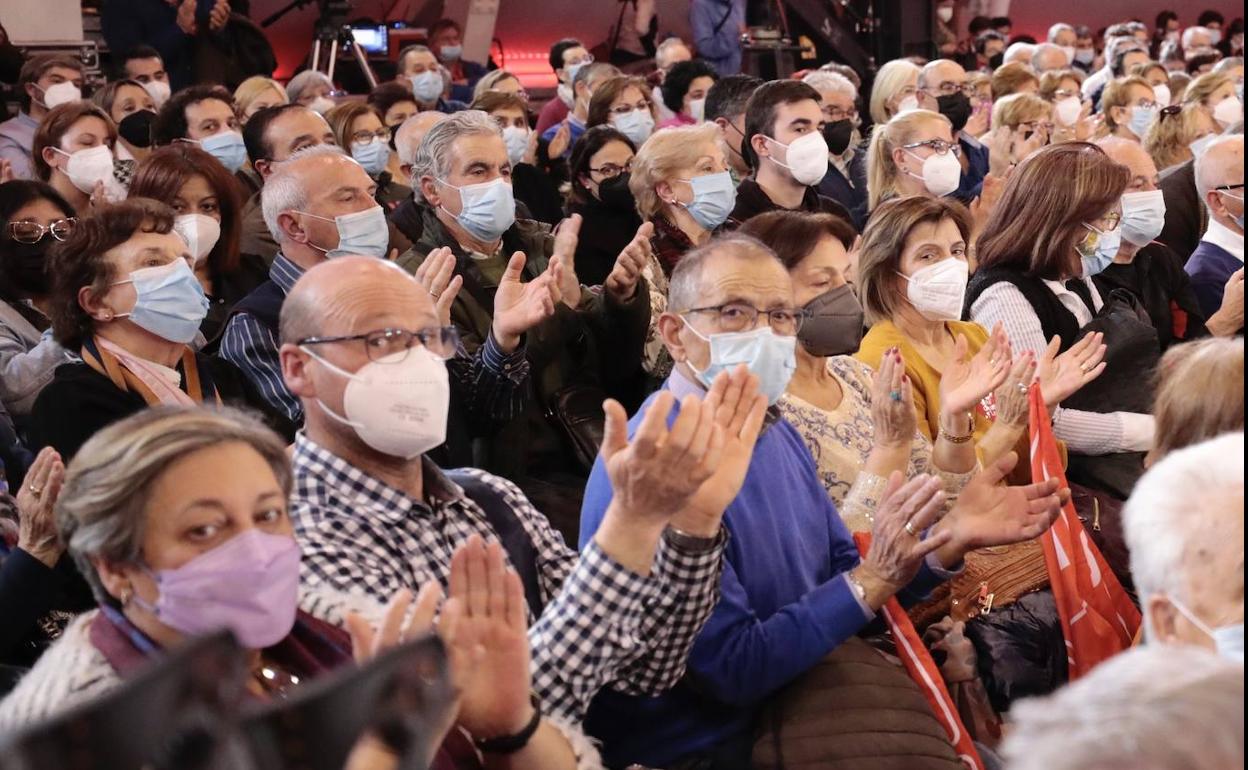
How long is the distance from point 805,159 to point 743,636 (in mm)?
3419

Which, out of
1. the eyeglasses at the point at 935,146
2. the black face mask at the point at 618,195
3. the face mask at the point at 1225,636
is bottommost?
the black face mask at the point at 618,195

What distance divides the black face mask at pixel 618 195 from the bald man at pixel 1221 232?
6.48 ft

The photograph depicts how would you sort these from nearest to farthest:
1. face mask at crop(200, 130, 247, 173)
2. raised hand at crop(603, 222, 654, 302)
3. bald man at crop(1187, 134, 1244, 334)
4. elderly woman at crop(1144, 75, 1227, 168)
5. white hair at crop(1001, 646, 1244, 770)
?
1. white hair at crop(1001, 646, 1244, 770)
2. raised hand at crop(603, 222, 654, 302)
3. bald man at crop(1187, 134, 1244, 334)
4. face mask at crop(200, 130, 247, 173)
5. elderly woman at crop(1144, 75, 1227, 168)

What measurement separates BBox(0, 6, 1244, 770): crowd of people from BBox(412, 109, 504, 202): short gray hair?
16 mm

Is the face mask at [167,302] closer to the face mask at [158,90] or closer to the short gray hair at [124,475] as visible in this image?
the short gray hair at [124,475]

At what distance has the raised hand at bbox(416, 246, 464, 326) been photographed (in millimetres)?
3568

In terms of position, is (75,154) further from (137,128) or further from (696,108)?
(696,108)

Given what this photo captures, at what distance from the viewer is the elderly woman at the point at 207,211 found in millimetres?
4504

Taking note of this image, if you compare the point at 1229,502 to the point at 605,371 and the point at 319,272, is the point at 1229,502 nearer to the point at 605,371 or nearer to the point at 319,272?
the point at 319,272

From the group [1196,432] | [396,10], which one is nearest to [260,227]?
[1196,432]

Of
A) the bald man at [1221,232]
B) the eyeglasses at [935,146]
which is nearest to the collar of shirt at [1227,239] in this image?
the bald man at [1221,232]

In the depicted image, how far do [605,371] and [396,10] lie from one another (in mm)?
9968

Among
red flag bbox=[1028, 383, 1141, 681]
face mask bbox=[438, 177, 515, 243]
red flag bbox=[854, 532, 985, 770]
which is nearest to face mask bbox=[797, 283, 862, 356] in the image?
red flag bbox=[1028, 383, 1141, 681]

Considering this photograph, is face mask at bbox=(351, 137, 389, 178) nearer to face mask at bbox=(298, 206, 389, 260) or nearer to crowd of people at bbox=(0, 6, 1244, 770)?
crowd of people at bbox=(0, 6, 1244, 770)
